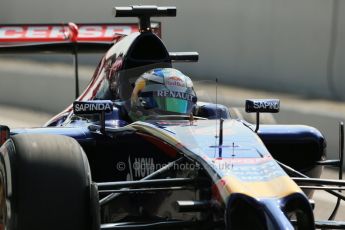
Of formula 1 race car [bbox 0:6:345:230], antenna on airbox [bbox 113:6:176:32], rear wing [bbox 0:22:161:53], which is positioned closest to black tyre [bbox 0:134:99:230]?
formula 1 race car [bbox 0:6:345:230]

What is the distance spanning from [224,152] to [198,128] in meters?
0.51

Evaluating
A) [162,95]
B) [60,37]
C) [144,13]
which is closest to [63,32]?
[60,37]

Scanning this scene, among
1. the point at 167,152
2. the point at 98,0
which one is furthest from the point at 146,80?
the point at 98,0

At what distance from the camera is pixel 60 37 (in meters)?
9.41

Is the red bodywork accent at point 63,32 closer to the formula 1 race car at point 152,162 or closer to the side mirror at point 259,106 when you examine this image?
the formula 1 race car at point 152,162

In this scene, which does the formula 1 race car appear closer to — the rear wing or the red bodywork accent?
the rear wing

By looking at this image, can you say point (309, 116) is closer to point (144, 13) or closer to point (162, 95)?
point (144, 13)

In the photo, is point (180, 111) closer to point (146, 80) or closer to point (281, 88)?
point (146, 80)

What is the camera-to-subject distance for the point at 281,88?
41.9 feet

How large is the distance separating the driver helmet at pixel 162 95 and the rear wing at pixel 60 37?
235 centimetres

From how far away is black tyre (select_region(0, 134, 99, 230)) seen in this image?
502 centimetres

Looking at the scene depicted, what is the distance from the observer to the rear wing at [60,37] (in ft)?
30.1

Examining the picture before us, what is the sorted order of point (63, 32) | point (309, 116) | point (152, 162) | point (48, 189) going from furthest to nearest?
point (309, 116)
point (63, 32)
point (152, 162)
point (48, 189)

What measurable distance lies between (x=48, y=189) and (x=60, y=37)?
14.7 feet
